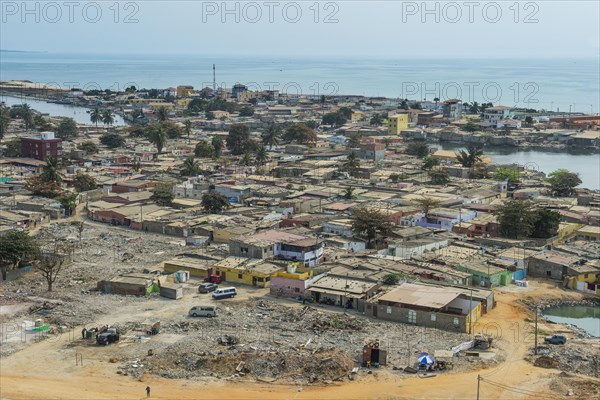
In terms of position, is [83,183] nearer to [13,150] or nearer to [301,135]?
[13,150]

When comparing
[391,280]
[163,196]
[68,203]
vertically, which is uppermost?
[163,196]

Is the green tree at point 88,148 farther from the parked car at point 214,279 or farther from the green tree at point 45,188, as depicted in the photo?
the parked car at point 214,279

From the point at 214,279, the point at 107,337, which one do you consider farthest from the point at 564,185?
the point at 107,337

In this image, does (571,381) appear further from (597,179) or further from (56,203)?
(597,179)

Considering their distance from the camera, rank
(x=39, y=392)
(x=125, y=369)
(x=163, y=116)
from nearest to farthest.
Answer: (x=39, y=392) → (x=125, y=369) → (x=163, y=116)

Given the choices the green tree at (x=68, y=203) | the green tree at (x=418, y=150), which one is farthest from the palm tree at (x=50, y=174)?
the green tree at (x=418, y=150)

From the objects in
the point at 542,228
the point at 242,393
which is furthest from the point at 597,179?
the point at 242,393
